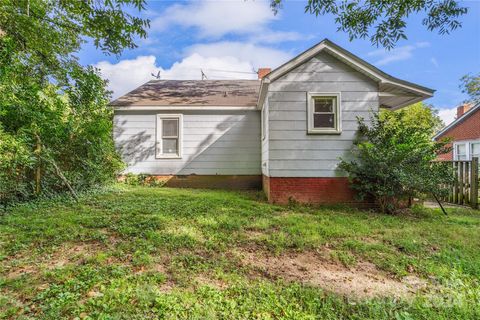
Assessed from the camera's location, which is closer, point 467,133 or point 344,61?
point 344,61

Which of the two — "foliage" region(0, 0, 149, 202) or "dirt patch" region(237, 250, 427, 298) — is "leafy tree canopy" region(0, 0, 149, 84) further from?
"dirt patch" region(237, 250, 427, 298)

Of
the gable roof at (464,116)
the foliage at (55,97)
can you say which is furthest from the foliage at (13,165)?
the gable roof at (464,116)

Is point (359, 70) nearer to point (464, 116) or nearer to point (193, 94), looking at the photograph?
point (193, 94)

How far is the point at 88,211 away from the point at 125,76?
12.8 metres

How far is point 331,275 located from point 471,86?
102 ft

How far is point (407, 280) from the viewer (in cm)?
300

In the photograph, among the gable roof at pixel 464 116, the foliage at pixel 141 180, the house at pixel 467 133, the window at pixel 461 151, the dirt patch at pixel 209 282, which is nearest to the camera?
the dirt patch at pixel 209 282

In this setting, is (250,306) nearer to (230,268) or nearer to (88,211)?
(230,268)

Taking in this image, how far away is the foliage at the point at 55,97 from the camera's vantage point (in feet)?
16.3

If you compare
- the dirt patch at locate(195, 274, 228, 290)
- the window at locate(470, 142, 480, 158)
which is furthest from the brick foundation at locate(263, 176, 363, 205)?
the window at locate(470, 142, 480, 158)

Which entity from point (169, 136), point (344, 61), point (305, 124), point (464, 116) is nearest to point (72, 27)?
point (169, 136)

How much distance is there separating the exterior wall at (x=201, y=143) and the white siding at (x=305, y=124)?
347 centimetres

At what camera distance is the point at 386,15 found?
5.11 metres

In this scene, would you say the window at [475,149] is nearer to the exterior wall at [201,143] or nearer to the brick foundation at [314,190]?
the brick foundation at [314,190]
